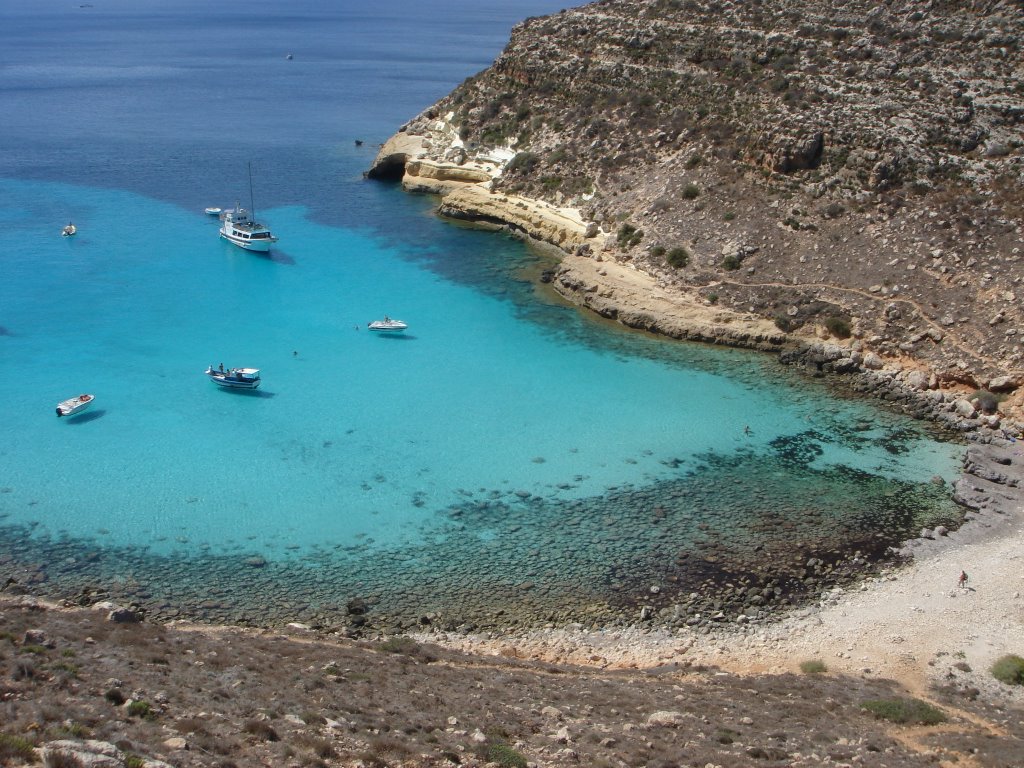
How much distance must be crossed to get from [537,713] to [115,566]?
646 inches

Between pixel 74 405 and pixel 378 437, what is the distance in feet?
44.9

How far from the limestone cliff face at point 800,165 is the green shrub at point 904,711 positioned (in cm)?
2269

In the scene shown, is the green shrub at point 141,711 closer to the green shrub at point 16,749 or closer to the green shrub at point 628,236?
the green shrub at point 16,749

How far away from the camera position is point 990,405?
1535 inches

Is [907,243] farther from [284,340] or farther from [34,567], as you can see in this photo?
[34,567]

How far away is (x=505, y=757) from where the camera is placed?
699 inches

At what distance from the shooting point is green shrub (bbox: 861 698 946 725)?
21.6 meters

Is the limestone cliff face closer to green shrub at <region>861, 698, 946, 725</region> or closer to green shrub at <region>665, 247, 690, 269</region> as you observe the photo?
green shrub at <region>665, 247, 690, 269</region>

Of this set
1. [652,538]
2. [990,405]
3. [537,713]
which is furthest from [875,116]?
[537,713]

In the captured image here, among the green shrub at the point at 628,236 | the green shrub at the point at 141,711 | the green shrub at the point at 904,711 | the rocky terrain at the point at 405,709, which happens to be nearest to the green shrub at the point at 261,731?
the rocky terrain at the point at 405,709

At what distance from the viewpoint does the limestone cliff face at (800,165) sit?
45.6 meters

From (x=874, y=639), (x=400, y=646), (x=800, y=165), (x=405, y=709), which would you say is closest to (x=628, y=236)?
(x=800, y=165)

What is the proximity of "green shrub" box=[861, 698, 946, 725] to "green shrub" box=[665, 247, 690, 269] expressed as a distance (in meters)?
33.7

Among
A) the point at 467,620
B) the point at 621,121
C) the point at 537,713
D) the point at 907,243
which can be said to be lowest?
the point at 467,620
